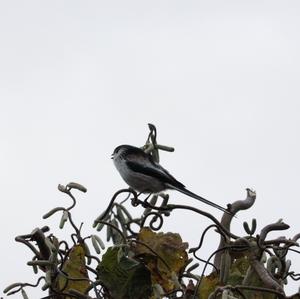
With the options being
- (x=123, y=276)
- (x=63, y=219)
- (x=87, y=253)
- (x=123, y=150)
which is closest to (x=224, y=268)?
(x=123, y=276)

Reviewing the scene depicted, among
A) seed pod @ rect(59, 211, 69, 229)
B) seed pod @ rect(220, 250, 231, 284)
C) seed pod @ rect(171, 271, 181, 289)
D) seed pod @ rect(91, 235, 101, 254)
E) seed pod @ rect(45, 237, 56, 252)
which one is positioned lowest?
seed pod @ rect(171, 271, 181, 289)

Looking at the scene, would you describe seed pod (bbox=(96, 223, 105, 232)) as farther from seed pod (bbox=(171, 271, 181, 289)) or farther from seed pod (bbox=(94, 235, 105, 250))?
seed pod (bbox=(171, 271, 181, 289))

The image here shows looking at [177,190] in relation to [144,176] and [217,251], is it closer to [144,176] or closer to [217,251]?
[144,176]

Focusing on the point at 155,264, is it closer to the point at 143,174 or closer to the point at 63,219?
the point at 63,219

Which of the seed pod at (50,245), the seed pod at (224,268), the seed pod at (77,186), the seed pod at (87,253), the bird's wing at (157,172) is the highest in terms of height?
the bird's wing at (157,172)

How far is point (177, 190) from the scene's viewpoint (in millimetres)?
8336

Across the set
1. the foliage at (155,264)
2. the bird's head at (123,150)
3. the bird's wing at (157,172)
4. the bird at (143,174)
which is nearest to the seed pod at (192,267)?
the foliage at (155,264)

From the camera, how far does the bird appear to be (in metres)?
8.38

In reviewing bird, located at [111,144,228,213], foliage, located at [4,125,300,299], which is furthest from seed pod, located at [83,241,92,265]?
bird, located at [111,144,228,213]

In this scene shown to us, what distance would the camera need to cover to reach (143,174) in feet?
28.2

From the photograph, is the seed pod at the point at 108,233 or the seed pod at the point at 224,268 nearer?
the seed pod at the point at 224,268

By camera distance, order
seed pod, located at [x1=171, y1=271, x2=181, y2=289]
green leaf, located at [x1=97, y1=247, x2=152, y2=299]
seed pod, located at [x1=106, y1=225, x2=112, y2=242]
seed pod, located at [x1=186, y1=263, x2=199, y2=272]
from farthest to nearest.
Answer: seed pod, located at [x1=106, y1=225, x2=112, y2=242] → seed pod, located at [x1=186, y1=263, x2=199, y2=272] → green leaf, located at [x1=97, y1=247, x2=152, y2=299] → seed pod, located at [x1=171, y1=271, x2=181, y2=289]

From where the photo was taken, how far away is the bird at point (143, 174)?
8.38m

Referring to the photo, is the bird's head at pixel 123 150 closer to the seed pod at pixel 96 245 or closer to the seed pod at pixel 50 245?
the seed pod at pixel 96 245
